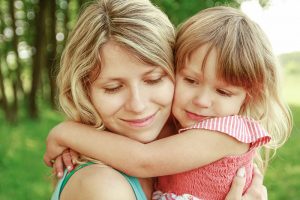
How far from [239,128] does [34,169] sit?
6.65 metres

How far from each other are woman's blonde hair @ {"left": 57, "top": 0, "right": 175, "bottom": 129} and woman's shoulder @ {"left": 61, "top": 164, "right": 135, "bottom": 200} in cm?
31

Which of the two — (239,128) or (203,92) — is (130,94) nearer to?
(203,92)

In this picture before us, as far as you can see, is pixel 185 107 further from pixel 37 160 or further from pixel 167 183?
pixel 37 160

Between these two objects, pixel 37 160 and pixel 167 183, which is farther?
pixel 37 160

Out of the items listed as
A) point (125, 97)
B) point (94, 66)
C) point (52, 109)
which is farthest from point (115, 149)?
point (52, 109)

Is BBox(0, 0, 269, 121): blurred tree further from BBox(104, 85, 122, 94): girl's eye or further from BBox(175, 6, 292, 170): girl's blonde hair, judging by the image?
BBox(104, 85, 122, 94): girl's eye

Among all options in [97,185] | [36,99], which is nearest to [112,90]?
[97,185]

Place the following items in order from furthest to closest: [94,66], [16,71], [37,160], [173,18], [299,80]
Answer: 1. [299,80]
2. [16,71]
3. [37,160]
4. [173,18]
5. [94,66]

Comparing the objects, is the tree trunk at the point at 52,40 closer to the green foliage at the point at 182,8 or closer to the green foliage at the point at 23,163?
the green foliage at the point at 23,163

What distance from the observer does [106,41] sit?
8.44 feet

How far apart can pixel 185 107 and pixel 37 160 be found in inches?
276

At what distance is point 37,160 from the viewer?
30.7ft

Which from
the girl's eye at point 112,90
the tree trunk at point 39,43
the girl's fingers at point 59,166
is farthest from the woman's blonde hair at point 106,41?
the tree trunk at point 39,43

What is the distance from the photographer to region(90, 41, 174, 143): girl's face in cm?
254
